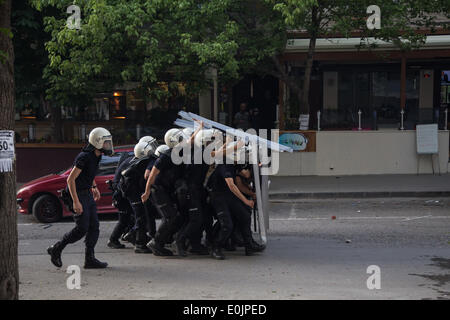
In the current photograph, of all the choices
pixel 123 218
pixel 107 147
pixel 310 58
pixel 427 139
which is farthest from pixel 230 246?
pixel 427 139

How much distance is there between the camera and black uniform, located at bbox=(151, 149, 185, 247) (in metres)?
8.67

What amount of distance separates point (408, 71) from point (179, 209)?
15708mm

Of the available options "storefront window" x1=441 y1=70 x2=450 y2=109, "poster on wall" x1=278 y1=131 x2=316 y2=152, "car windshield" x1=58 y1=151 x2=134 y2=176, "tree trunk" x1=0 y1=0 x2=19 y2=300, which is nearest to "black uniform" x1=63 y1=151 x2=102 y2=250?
"tree trunk" x1=0 y1=0 x2=19 y2=300

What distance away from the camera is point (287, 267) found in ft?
27.0

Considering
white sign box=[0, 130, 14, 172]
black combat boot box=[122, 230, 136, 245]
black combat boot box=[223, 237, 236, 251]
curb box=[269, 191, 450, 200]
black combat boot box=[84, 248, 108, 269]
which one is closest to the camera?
white sign box=[0, 130, 14, 172]

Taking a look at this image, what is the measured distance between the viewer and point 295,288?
7.17 m

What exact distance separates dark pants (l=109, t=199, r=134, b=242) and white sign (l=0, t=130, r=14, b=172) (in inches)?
143

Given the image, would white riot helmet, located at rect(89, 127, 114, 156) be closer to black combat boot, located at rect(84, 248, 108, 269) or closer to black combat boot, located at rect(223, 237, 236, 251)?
black combat boot, located at rect(84, 248, 108, 269)

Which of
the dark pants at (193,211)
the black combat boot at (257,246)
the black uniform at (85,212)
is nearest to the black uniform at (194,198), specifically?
the dark pants at (193,211)

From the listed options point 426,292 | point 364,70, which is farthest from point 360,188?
point 426,292

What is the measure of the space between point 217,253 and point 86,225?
1.89 meters

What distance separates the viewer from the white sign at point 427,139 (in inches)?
722

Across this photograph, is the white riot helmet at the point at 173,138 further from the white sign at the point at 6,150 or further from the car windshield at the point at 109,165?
the car windshield at the point at 109,165

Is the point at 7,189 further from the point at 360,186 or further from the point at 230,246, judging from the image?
the point at 360,186
